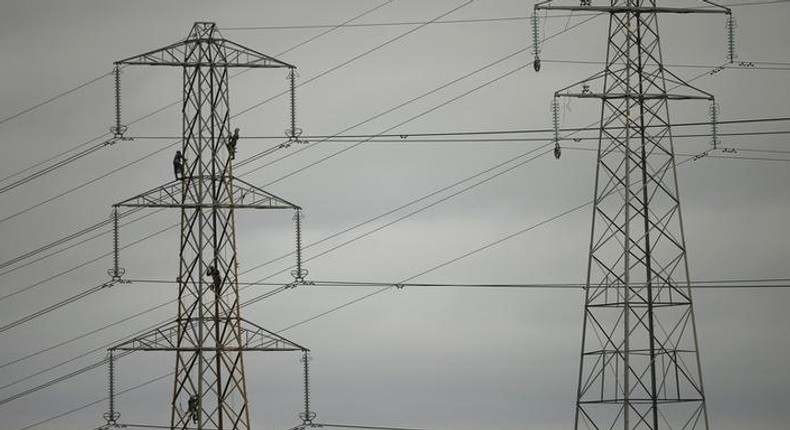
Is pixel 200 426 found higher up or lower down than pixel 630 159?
lower down

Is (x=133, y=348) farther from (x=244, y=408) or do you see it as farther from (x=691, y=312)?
(x=691, y=312)

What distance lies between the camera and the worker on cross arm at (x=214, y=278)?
10944 cm

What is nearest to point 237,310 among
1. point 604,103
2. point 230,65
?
point 230,65

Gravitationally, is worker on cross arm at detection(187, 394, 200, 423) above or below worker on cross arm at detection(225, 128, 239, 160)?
below

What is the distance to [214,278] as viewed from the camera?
10956 cm

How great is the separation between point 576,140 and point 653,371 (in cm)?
1197

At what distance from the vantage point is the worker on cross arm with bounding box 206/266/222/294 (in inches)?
4309

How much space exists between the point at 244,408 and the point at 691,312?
18.2 metres

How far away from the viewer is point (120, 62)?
108m

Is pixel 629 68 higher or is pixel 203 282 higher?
pixel 629 68

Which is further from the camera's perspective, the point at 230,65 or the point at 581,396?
the point at 230,65

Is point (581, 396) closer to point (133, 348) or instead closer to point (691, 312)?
point (691, 312)

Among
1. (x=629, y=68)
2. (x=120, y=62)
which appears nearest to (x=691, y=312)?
(x=629, y=68)

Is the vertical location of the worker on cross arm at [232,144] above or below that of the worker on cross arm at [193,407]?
above
